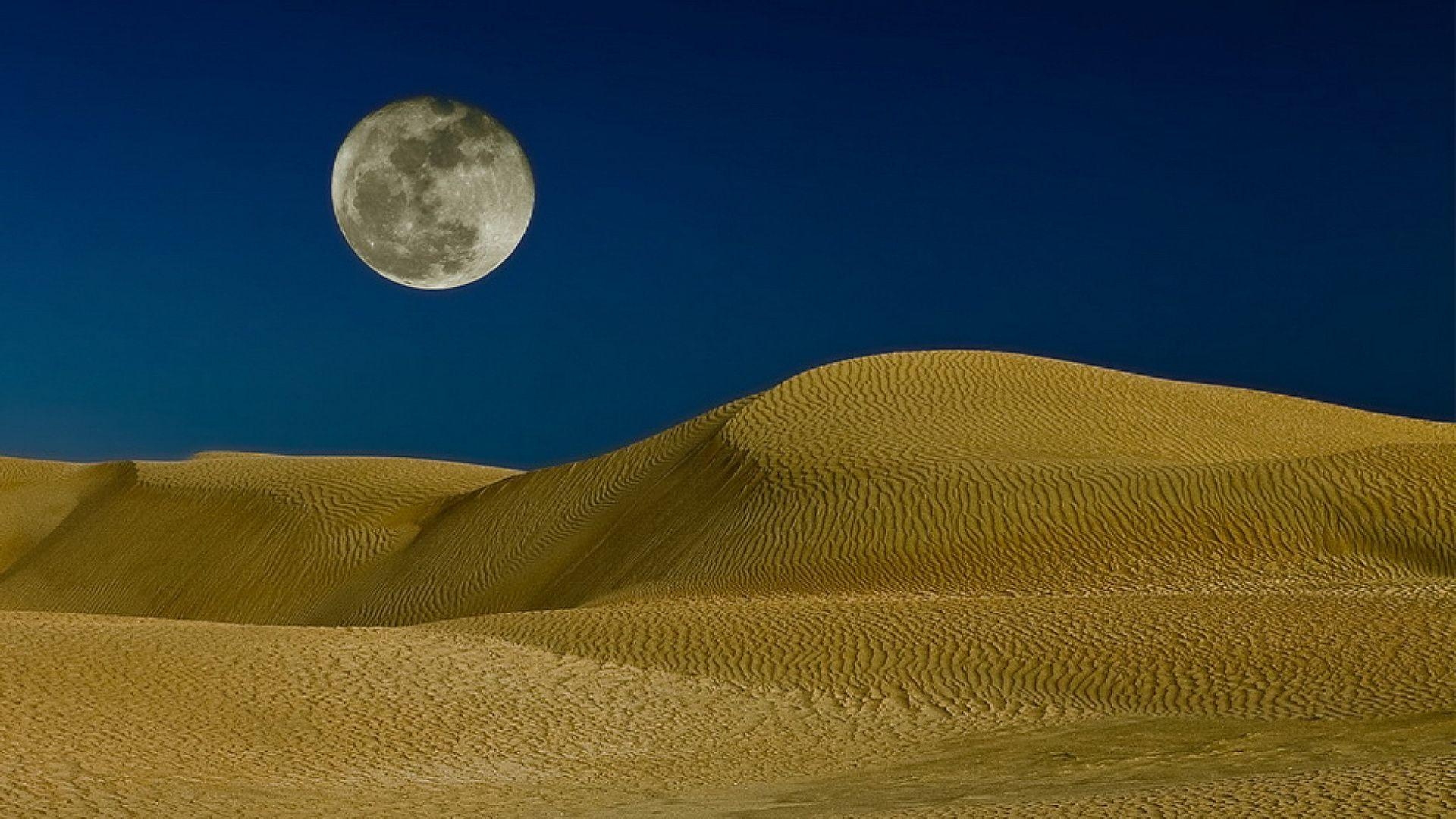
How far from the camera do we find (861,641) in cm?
1667

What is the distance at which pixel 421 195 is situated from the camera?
2238cm

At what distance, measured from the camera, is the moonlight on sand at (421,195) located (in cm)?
2234

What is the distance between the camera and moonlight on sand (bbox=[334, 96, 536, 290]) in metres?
22.3

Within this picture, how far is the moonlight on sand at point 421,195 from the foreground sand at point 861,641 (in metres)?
5.98

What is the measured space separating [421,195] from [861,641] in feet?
34.8

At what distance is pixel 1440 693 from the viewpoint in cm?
1280

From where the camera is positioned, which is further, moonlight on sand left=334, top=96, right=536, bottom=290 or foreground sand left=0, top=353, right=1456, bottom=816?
moonlight on sand left=334, top=96, right=536, bottom=290

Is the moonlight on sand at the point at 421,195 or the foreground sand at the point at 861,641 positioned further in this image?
the moonlight on sand at the point at 421,195

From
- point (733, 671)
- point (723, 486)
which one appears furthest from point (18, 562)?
point (733, 671)

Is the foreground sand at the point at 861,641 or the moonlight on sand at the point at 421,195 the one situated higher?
the moonlight on sand at the point at 421,195

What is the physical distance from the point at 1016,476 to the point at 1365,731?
14.4 m

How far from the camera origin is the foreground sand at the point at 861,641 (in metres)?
11.5

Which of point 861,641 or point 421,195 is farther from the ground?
point 421,195

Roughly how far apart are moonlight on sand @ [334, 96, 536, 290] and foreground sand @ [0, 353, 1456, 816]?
5983mm
